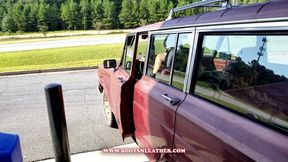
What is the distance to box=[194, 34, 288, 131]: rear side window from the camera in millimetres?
1812

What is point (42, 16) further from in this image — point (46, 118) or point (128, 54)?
point (128, 54)

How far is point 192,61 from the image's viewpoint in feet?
8.18

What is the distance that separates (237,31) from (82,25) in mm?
92555

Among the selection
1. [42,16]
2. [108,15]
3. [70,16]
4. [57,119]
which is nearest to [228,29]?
[57,119]

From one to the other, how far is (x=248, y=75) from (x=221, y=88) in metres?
0.25

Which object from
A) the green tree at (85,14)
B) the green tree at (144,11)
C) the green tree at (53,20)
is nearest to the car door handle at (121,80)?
the green tree at (144,11)

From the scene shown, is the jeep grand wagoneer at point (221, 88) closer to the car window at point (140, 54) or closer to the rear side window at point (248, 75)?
the rear side window at point (248, 75)

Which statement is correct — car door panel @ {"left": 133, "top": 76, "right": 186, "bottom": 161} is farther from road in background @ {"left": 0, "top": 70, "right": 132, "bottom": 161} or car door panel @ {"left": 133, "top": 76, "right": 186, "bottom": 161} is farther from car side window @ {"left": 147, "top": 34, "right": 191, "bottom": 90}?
road in background @ {"left": 0, "top": 70, "right": 132, "bottom": 161}

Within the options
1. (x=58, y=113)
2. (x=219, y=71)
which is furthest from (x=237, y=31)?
(x=58, y=113)

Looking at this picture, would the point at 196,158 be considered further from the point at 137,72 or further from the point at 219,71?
the point at 137,72

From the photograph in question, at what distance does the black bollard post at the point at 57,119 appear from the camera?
2674 mm

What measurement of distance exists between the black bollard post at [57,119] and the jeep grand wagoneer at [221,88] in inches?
29.9

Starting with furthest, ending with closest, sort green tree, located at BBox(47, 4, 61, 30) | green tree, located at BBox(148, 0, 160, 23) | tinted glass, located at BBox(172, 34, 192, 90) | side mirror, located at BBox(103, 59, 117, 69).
Answer: green tree, located at BBox(47, 4, 61, 30) < green tree, located at BBox(148, 0, 160, 23) < side mirror, located at BBox(103, 59, 117, 69) < tinted glass, located at BBox(172, 34, 192, 90)

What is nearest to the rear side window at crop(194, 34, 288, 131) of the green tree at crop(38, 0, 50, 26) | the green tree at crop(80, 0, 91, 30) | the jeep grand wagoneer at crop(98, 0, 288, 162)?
the jeep grand wagoneer at crop(98, 0, 288, 162)
